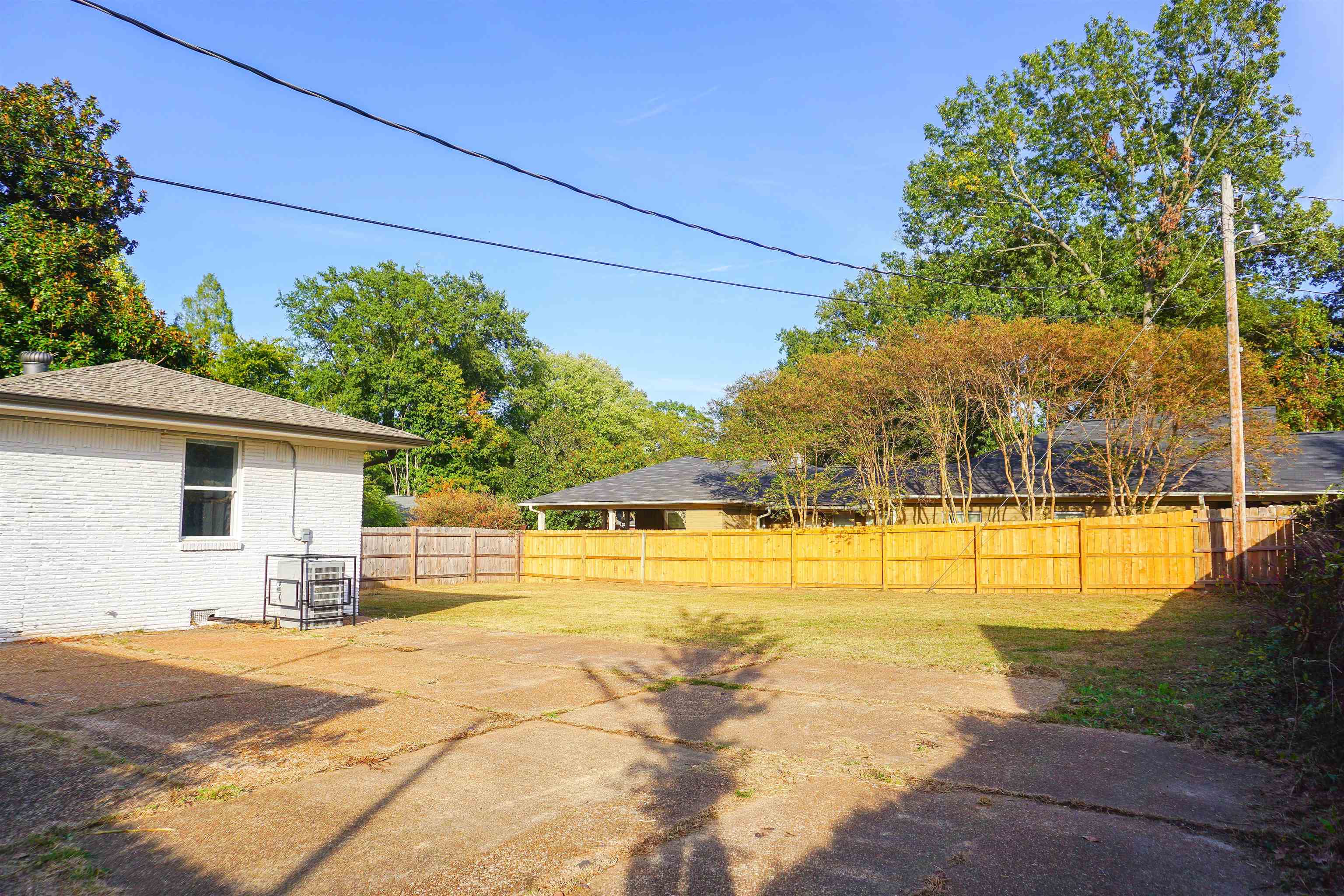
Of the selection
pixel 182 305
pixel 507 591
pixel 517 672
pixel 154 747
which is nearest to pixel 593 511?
pixel 507 591

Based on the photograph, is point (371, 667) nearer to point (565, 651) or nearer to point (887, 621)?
point (565, 651)

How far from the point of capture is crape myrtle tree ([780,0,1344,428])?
101ft

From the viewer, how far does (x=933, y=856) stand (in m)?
3.90

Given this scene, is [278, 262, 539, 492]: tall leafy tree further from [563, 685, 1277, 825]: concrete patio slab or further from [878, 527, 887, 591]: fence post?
[563, 685, 1277, 825]: concrete patio slab

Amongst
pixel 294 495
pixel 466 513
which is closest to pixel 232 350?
pixel 466 513

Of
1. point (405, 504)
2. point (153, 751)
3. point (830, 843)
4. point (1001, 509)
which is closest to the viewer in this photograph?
point (830, 843)

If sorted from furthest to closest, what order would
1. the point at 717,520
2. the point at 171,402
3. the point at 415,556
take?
the point at 717,520
the point at 415,556
the point at 171,402

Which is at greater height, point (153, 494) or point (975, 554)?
point (153, 494)

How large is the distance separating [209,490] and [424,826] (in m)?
9.49

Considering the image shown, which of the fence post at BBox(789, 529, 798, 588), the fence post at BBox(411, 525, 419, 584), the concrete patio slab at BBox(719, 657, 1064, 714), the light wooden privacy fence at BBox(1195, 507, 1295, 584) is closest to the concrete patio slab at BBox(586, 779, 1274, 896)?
the concrete patio slab at BBox(719, 657, 1064, 714)

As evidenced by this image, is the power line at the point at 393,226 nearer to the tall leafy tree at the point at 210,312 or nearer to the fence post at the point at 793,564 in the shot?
the fence post at the point at 793,564

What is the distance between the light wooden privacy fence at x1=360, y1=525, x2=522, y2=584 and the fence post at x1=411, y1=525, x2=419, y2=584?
0.5 inches

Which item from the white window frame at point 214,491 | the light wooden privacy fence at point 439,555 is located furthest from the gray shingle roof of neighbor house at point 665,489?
the white window frame at point 214,491

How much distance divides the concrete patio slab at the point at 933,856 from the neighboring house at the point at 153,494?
387 inches
